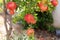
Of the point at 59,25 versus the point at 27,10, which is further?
the point at 59,25

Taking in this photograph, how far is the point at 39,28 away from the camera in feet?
14.7

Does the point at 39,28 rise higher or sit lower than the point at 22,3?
lower

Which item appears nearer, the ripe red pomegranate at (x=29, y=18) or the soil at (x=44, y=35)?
the ripe red pomegranate at (x=29, y=18)

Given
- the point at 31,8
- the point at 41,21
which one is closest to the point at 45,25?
the point at 41,21

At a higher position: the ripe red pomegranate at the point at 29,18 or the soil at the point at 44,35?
the ripe red pomegranate at the point at 29,18

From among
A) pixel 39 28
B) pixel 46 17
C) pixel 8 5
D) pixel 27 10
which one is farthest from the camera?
pixel 39 28

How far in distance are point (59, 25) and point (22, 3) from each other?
2.57 meters

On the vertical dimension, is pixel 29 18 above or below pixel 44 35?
above

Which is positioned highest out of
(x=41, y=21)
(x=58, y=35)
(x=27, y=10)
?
(x=27, y=10)

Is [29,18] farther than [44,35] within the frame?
No

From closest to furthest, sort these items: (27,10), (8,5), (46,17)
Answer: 1. (8,5)
2. (27,10)
3. (46,17)

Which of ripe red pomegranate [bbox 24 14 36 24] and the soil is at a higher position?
ripe red pomegranate [bbox 24 14 36 24]

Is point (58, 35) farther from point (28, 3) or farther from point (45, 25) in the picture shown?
point (28, 3)

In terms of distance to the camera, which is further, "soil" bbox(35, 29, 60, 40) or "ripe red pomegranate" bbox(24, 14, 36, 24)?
"soil" bbox(35, 29, 60, 40)
